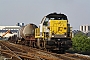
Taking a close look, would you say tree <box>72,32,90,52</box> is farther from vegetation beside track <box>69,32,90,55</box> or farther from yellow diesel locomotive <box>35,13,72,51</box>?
yellow diesel locomotive <box>35,13,72,51</box>

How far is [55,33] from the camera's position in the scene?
66.6 ft

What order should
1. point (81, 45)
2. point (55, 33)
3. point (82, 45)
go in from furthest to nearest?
point (81, 45) < point (82, 45) < point (55, 33)

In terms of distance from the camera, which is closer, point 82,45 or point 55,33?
point 55,33

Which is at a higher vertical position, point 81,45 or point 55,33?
point 55,33

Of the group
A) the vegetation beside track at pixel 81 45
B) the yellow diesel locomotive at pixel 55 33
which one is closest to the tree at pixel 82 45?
the vegetation beside track at pixel 81 45

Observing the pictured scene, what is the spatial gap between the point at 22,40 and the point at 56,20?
40.8 ft

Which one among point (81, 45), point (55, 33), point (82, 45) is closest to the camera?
point (55, 33)

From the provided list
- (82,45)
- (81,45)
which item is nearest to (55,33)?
(82,45)

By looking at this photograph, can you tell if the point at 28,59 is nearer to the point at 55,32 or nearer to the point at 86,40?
the point at 55,32

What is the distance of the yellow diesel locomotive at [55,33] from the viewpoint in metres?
19.7

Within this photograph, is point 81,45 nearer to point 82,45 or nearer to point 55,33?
point 82,45

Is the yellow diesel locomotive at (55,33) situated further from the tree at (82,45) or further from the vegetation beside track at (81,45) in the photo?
the tree at (82,45)

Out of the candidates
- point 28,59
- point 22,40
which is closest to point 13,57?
point 28,59

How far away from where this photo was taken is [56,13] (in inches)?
827
